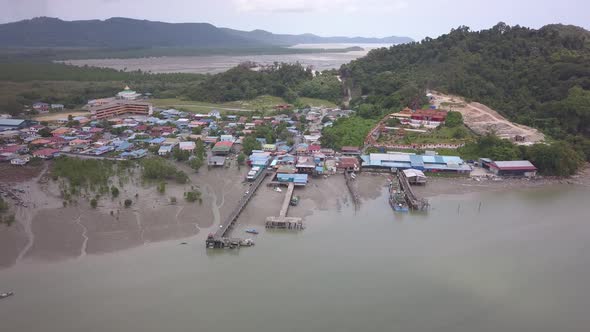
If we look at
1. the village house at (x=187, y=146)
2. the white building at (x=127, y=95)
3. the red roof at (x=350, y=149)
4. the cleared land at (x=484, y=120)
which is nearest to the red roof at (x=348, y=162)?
the red roof at (x=350, y=149)

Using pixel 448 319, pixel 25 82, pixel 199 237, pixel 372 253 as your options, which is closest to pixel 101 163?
pixel 199 237

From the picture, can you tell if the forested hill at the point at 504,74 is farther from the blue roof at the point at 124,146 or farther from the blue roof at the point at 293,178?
the blue roof at the point at 124,146

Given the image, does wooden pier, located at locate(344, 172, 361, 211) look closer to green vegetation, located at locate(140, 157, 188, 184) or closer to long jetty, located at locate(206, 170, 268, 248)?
long jetty, located at locate(206, 170, 268, 248)

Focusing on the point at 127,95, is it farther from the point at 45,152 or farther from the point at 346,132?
the point at 346,132

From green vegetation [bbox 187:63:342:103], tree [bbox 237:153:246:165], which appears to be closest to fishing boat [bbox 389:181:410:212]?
tree [bbox 237:153:246:165]

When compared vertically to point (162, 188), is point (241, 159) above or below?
above

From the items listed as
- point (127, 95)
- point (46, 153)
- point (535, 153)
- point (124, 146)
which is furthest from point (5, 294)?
point (127, 95)
